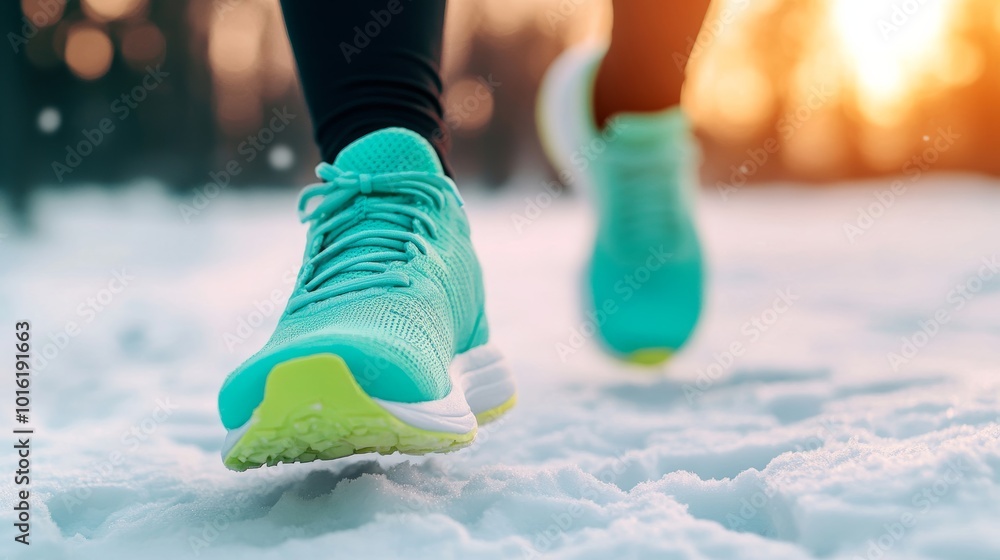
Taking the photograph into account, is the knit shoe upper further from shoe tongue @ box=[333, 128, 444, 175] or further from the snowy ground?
the snowy ground

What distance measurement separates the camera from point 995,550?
2.17 feet

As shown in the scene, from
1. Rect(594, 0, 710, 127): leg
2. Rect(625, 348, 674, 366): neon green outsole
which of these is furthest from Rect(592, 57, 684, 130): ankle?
Rect(625, 348, 674, 366): neon green outsole

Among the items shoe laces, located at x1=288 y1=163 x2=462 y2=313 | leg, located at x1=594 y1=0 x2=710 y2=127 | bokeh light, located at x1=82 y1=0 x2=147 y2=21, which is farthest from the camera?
bokeh light, located at x1=82 y1=0 x2=147 y2=21

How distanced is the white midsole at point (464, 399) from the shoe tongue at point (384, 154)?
0.95 ft

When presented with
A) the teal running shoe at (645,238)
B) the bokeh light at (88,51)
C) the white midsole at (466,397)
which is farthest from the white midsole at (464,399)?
the bokeh light at (88,51)

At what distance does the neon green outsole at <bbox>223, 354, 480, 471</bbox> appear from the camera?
745 millimetres

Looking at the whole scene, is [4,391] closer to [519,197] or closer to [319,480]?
[319,480]

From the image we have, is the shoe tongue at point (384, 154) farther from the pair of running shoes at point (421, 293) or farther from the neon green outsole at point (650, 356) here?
the neon green outsole at point (650, 356)

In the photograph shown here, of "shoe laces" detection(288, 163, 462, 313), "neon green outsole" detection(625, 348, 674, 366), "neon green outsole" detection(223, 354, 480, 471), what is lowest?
"neon green outsole" detection(223, 354, 480, 471)

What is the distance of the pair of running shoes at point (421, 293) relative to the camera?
802mm

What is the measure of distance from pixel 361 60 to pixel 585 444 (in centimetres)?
67

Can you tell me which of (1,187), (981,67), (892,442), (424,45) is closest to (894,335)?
(892,442)

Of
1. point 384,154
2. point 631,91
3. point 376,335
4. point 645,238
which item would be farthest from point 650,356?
point 376,335

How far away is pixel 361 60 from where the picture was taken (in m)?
1.22
